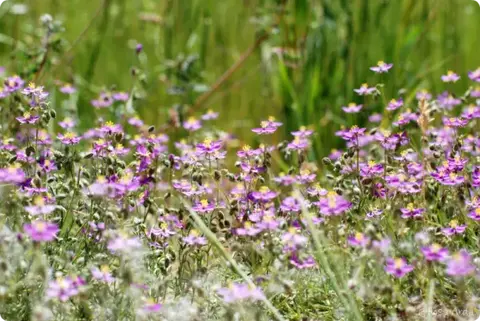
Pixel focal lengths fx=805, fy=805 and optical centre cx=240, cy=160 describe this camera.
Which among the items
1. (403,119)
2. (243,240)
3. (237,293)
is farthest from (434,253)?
(403,119)

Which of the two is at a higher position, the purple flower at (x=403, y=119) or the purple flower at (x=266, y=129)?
the purple flower at (x=403, y=119)

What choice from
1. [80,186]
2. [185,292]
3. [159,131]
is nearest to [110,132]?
[80,186]

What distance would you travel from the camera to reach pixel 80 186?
232 cm

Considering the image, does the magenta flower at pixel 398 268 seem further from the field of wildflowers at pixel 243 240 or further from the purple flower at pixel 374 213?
the purple flower at pixel 374 213

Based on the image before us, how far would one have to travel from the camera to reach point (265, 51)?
13.2 feet

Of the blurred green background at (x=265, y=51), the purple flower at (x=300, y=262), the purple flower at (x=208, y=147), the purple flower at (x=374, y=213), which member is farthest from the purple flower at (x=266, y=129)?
the blurred green background at (x=265, y=51)

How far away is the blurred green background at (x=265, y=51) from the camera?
3.95 m

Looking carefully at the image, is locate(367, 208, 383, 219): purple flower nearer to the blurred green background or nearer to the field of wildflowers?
the field of wildflowers

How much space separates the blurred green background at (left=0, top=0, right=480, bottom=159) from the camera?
3.95 m

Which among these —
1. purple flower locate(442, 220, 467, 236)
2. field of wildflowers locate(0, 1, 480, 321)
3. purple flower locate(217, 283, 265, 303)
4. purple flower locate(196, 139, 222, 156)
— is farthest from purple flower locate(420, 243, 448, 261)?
purple flower locate(196, 139, 222, 156)

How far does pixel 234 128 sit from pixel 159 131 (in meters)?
0.68

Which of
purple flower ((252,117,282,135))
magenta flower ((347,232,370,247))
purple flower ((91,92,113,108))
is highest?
purple flower ((252,117,282,135))

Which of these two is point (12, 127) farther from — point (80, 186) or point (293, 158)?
point (293, 158)

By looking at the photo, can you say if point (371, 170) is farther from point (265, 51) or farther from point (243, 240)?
point (265, 51)
